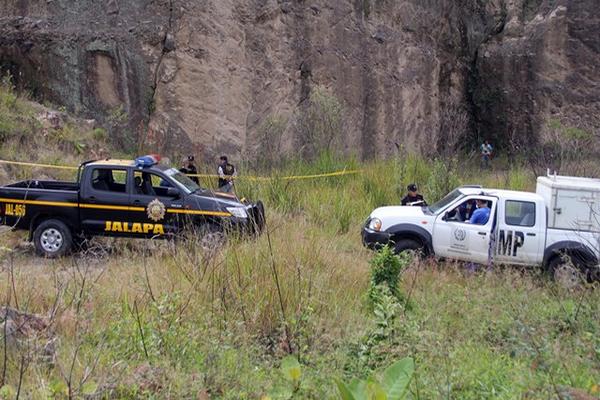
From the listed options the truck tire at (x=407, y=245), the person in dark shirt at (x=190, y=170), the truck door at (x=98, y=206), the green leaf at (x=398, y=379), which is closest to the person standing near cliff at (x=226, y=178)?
the person in dark shirt at (x=190, y=170)

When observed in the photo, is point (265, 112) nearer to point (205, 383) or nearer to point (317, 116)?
point (317, 116)

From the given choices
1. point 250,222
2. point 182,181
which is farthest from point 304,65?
point 250,222

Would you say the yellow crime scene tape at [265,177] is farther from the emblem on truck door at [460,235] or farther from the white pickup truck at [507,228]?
the emblem on truck door at [460,235]

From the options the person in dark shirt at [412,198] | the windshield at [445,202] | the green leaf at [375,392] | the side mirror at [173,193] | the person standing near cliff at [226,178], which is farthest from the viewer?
the person standing near cliff at [226,178]

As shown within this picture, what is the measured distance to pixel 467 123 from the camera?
28703 mm

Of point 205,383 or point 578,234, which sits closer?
point 205,383

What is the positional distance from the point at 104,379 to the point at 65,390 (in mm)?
396

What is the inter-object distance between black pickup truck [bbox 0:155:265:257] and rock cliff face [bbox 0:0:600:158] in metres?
9.40

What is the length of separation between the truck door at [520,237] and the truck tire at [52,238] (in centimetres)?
768

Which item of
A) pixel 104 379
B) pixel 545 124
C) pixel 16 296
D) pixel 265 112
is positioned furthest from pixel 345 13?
pixel 104 379

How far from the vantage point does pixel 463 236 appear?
11.8 meters

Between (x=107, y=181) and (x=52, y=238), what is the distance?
56.9 inches

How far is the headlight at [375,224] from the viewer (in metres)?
12.1

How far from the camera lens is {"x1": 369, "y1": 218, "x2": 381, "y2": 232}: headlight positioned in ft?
39.7
